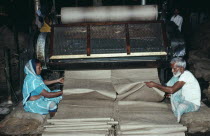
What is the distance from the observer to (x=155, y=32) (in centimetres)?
418

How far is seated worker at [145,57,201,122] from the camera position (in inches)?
139

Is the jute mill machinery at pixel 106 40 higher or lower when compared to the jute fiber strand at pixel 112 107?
higher

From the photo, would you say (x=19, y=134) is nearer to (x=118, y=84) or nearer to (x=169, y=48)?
(x=118, y=84)

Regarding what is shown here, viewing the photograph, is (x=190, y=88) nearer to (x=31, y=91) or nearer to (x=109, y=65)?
(x=109, y=65)

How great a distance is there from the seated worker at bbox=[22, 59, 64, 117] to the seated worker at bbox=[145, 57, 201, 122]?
1.66m

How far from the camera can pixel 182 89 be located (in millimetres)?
3707

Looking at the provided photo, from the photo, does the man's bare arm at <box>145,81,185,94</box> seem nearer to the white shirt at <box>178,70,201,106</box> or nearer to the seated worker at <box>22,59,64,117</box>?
the white shirt at <box>178,70,201,106</box>

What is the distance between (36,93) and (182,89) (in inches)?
101

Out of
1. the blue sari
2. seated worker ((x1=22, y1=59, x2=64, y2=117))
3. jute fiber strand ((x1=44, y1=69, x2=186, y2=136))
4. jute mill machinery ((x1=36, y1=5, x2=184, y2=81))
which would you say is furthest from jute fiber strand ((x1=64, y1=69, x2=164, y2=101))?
the blue sari

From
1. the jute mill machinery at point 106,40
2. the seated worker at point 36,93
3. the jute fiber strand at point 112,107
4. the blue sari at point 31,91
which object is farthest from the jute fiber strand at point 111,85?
the blue sari at point 31,91

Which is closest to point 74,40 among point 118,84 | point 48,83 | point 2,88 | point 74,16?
point 74,16

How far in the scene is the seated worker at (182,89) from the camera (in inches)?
139

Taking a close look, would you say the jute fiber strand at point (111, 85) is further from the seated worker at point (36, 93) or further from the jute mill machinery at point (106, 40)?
the seated worker at point (36, 93)

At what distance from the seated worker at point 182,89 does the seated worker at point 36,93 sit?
1.66 meters
